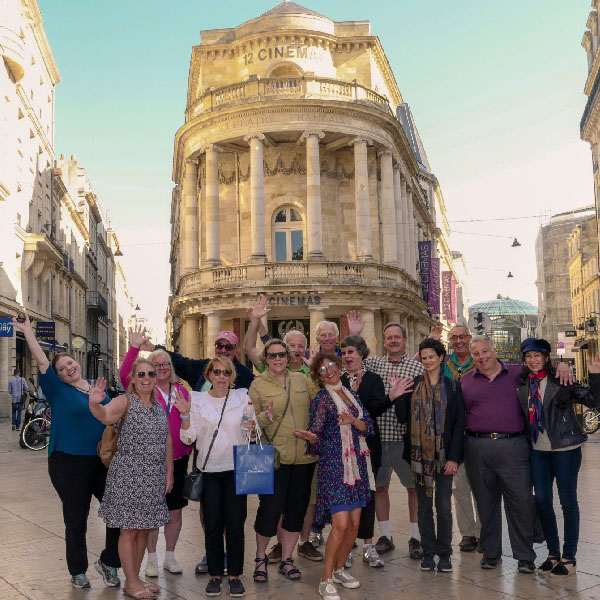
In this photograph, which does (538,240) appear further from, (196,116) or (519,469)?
(519,469)

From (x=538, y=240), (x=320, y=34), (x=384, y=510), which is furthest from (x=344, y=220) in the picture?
(x=538, y=240)

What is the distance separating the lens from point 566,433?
238 inches

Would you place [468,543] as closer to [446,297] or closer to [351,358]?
[351,358]

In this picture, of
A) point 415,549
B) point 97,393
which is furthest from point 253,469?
point 415,549

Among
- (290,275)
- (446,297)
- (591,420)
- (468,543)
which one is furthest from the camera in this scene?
(446,297)

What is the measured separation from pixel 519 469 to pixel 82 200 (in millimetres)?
58759

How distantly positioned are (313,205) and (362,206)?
220cm

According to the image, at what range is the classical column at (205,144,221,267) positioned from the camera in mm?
28719

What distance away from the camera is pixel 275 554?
6.57 m

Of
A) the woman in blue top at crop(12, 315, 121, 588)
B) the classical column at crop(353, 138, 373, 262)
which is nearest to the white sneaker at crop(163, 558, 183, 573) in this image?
the woman in blue top at crop(12, 315, 121, 588)

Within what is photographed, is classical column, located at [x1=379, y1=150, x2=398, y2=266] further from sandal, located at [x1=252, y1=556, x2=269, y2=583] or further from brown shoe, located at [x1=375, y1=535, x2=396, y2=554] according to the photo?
sandal, located at [x1=252, y1=556, x2=269, y2=583]

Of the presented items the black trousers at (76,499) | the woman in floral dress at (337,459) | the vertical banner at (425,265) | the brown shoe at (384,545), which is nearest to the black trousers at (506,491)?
the brown shoe at (384,545)

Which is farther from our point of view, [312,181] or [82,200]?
[82,200]

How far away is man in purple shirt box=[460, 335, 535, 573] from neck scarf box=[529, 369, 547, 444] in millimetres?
119
